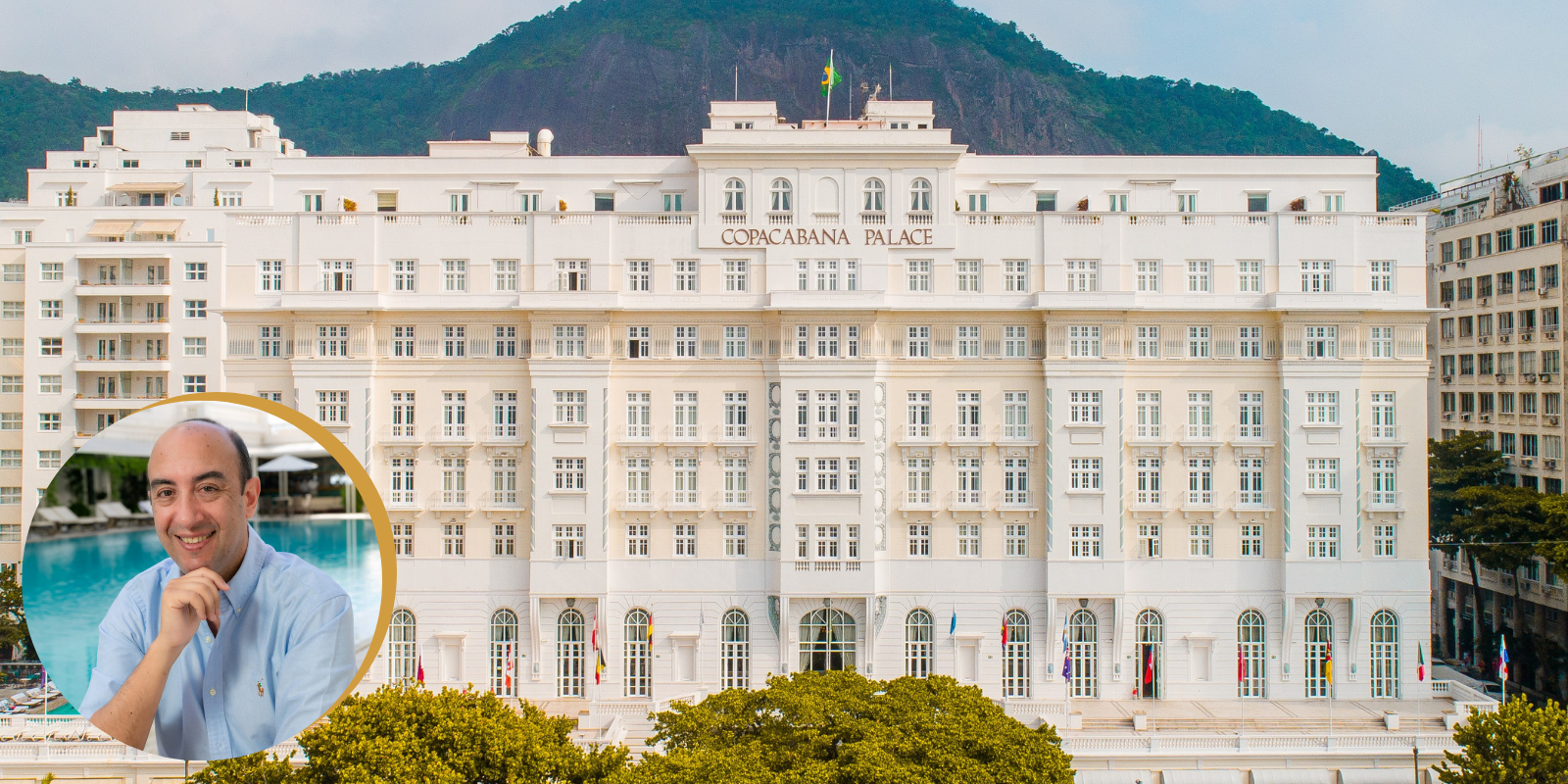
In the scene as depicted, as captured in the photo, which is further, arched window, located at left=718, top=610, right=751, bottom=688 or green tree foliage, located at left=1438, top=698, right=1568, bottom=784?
arched window, located at left=718, top=610, right=751, bottom=688

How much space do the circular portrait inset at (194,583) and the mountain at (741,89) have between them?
10233 centimetres

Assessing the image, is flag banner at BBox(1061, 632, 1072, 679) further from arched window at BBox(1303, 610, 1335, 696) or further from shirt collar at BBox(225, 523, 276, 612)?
shirt collar at BBox(225, 523, 276, 612)

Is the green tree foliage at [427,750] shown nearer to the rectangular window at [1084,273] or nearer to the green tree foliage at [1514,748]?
the green tree foliage at [1514,748]

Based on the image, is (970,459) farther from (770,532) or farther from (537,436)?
(537,436)

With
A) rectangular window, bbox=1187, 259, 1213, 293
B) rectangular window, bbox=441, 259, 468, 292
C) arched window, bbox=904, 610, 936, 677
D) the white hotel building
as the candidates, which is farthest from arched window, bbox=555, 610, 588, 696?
rectangular window, bbox=1187, 259, 1213, 293

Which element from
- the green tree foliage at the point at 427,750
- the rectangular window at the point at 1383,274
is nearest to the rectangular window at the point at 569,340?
the green tree foliage at the point at 427,750

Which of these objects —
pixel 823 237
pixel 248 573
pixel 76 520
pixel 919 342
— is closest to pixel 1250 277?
pixel 919 342

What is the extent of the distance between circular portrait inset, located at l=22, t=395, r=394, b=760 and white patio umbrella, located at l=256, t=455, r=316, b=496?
0.04 feet

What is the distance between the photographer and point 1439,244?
57.7m

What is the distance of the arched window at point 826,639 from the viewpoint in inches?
1631

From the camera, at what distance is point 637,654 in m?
41.6

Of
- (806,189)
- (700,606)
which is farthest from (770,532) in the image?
(806,189)

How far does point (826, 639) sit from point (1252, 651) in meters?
16.1

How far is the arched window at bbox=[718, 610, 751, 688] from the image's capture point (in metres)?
41.6
